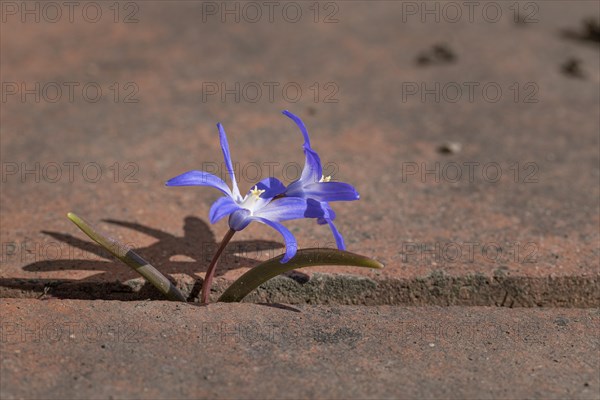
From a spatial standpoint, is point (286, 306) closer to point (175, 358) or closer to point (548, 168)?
point (175, 358)

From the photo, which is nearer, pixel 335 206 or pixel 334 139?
pixel 335 206

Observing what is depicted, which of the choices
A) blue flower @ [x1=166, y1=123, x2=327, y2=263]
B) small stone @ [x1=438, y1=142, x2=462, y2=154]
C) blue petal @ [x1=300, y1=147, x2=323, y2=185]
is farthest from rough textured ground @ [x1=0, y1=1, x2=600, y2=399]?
blue petal @ [x1=300, y1=147, x2=323, y2=185]

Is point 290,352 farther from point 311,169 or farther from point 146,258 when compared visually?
point 146,258

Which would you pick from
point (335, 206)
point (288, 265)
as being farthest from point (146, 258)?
point (335, 206)

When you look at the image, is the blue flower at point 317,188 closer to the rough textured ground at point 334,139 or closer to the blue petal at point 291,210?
the blue petal at point 291,210

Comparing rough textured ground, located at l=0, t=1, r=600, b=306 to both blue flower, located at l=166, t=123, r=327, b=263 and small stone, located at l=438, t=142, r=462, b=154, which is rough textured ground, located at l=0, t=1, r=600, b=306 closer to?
small stone, located at l=438, t=142, r=462, b=154

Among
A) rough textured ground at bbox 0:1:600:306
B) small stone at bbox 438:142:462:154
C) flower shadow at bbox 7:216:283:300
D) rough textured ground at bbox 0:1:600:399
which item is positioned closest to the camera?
rough textured ground at bbox 0:1:600:399

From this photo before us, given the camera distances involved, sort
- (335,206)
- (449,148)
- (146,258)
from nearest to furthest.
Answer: (146,258), (335,206), (449,148)
